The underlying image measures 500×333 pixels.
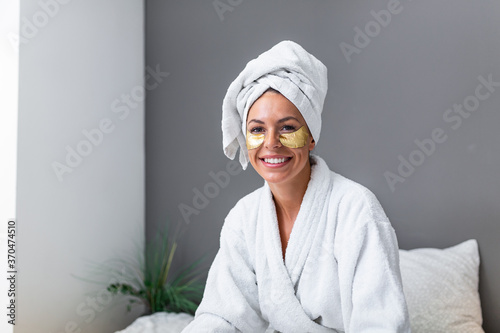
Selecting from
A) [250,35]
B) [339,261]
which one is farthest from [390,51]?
[339,261]

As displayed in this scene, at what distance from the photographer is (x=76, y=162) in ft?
7.63

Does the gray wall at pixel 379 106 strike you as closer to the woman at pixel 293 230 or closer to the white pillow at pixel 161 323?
the white pillow at pixel 161 323

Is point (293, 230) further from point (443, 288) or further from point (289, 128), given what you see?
point (443, 288)

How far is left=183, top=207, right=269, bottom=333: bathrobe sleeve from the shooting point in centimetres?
138

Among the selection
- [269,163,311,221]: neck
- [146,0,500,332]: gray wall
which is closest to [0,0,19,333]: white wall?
[146,0,500,332]: gray wall

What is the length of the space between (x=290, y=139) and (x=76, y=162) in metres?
1.36

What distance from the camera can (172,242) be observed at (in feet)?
9.12

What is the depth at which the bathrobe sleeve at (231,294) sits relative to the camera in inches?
54.5

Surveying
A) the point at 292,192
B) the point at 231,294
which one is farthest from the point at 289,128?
the point at 231,294

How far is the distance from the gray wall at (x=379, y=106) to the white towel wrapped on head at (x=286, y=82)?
859mm

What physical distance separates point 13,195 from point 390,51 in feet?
5.83

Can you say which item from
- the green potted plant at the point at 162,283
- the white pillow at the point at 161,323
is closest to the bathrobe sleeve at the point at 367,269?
the white pillow at the point at 161,323

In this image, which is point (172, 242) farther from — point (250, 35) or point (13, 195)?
point (250, 35)

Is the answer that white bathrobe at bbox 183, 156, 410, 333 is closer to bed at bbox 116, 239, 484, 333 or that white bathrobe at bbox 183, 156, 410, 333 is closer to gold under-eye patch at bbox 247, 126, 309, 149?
gold under-eye patch at bbox 247, 126, 309, 149
